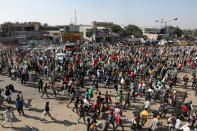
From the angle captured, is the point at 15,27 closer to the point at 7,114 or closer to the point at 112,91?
the point at 112,91

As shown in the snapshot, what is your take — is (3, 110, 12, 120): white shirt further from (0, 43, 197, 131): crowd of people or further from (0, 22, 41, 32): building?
(0, 22, 41, 32): building

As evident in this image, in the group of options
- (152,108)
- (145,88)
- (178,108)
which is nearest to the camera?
(178,108)

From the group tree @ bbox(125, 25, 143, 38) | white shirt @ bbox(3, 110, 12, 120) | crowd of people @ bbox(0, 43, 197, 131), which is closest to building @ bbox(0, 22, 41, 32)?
tree @ bbox(125, 25, 143, 38)

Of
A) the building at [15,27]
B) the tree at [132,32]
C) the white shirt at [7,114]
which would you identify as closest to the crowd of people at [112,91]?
the white shirt at [7,114]

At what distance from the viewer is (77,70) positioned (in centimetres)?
2592

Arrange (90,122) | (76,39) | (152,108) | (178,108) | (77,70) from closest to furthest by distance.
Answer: (90,122) → (178,108) → (152,108) → (77,70) → (76,39)

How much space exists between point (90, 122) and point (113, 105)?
606cm

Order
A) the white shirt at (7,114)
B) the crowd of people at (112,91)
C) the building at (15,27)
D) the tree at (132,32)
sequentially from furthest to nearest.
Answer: the tree at (132,32), the building at (15,27), the crowd of people at (112,91), the white shirt at (7,114)

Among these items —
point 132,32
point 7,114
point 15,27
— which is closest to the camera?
point 7,114

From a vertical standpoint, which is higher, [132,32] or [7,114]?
[132,32]

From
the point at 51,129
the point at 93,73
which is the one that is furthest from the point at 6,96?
the point at 93,73

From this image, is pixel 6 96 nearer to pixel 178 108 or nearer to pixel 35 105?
pixel 35 105

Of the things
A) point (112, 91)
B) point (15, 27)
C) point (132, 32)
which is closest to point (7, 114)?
point (112, 91)

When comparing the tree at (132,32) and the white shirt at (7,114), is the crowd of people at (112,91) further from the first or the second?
the tree at (132,32)
